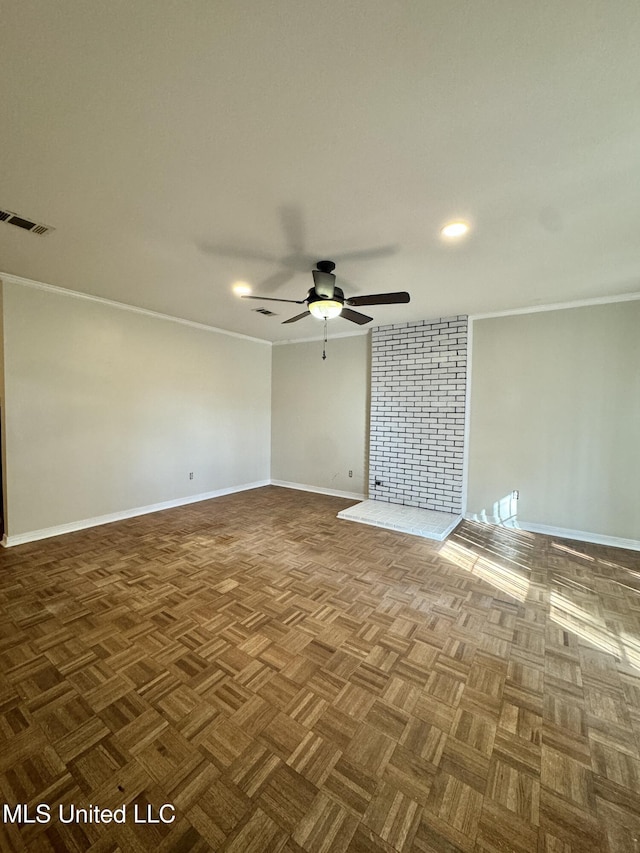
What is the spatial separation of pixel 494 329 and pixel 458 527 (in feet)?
8.79

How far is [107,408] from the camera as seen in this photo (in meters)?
4.22

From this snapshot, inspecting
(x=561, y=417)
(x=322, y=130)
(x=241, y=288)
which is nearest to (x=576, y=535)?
(x=561, y=417)

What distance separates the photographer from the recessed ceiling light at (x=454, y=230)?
90.4 inches

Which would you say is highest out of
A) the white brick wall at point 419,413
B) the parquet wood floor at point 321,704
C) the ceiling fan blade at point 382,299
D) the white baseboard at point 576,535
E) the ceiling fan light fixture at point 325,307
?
the ceiling fan blade at point 382,299

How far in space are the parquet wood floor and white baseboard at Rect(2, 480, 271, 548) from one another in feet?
1.23

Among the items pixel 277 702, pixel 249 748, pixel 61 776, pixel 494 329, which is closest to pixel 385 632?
pixel 277 702

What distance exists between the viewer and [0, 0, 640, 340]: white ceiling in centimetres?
113

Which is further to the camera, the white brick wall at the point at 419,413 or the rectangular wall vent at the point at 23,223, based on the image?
the white brick wall at the point at 419,413

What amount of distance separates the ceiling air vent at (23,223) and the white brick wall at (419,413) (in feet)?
13.5

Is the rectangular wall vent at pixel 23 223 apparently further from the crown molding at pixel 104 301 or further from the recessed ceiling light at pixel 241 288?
the recessed ceiling light at pixel 241 288

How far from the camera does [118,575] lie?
294cm

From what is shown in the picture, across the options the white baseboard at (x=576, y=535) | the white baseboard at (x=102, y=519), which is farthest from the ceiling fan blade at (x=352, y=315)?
the white baseboard at (x=102, y=519)

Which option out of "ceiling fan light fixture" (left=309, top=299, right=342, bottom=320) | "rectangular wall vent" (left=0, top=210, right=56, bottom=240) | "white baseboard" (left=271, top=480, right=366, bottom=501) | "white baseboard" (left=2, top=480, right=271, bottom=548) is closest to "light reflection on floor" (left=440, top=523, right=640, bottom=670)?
"white baseboard" (left=271, top=480, right=366, bottom=501)

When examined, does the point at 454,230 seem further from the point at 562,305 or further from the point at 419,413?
the point at 419,413
